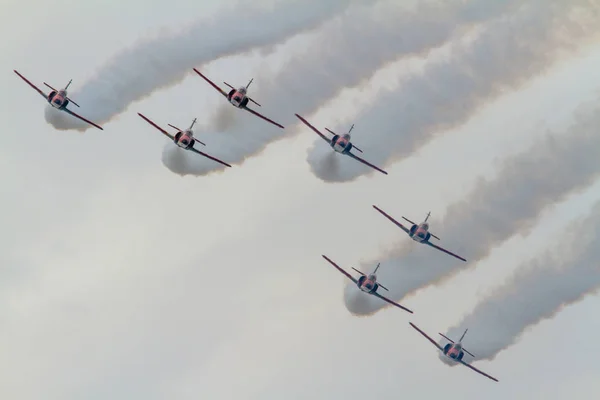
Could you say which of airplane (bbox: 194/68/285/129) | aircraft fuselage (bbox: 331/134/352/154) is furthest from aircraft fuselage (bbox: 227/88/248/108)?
aircraft fuselage (bbox: 331/134/352/154)

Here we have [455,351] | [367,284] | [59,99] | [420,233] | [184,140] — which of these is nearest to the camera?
[184,140]

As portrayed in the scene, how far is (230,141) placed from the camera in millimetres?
72688

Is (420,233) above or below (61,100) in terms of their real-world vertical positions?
above

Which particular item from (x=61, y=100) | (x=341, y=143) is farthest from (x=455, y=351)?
(x=61, y=100)

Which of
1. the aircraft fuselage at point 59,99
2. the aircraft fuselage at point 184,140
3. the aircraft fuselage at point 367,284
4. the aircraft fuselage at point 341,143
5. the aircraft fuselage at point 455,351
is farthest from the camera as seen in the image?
the aircraft fuselage at point 455,351

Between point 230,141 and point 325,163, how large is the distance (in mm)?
6678

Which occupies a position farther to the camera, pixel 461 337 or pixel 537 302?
pixel 461 337

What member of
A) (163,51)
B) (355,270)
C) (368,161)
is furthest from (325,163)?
(163,51)

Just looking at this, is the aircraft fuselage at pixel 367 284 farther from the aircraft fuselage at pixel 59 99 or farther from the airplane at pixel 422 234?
the aircraft fuselage at pixel 59 99

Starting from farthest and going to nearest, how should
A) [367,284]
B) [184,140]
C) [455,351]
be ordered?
1. [455,351]
2. [367,284]
3. [184,140]

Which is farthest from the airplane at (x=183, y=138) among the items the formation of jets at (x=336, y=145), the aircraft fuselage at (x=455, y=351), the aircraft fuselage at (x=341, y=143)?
the aircraft fuselage at (x=455, y=351)

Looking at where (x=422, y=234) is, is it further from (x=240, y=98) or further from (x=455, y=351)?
(x=240, y=98)

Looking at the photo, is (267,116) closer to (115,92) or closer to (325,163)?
(325,163)

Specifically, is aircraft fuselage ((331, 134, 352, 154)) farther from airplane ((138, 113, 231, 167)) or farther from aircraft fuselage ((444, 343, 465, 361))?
aircraft fuselage ((444, 343, 465, 361))
